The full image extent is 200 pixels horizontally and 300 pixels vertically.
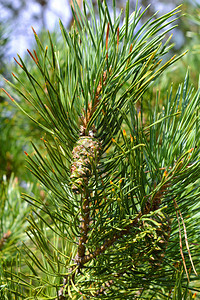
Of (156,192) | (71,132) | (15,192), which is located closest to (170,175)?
(156,192)

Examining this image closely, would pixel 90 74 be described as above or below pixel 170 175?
above

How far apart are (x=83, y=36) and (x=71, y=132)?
0.13 meters

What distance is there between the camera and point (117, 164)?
416 mm

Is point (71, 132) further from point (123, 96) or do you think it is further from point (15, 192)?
point (15, 192)

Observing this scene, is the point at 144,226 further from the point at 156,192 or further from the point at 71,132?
the point at 71,132

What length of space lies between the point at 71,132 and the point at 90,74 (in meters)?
0.08

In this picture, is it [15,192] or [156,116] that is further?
[15,192]

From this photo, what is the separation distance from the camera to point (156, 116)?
441mm

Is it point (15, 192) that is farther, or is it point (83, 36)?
point (15, 192)

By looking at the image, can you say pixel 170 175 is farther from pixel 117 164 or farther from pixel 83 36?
pixel 83 36

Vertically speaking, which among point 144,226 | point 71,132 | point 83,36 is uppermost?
point 83,36

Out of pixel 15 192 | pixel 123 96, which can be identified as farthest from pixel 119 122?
pixel 15 192

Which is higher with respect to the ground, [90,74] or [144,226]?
[90,74]

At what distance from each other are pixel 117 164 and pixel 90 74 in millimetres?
118
